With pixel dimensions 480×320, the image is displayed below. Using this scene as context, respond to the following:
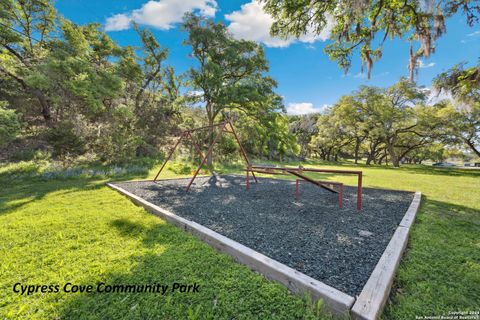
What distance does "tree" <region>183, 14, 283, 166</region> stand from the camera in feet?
30.8

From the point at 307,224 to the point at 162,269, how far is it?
2241 millimetres

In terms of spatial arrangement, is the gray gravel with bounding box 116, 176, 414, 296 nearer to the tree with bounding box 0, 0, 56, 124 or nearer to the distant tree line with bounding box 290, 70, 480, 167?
the tree with bounding box 0, 0, 56, 124

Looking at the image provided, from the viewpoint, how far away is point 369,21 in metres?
5.54

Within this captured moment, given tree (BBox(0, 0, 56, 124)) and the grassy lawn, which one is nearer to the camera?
the grassy lawn

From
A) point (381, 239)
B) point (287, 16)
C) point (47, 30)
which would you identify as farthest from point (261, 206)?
point (47, 30)

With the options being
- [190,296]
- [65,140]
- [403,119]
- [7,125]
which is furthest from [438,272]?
[403,119]

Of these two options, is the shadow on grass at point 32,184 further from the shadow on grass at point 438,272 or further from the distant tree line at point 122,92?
the shadow on grass at point 438,272

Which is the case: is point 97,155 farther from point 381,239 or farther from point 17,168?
point 381,239

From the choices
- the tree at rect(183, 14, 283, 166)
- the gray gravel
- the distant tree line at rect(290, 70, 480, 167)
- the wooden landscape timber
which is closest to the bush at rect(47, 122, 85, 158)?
the tree at rect(183, 14, 283, 166)

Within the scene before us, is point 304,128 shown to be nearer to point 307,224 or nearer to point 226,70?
point 226,70

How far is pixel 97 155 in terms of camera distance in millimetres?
9578

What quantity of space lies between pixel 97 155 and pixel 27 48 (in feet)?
17.4

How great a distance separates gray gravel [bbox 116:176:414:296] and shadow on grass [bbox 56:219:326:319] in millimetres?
438

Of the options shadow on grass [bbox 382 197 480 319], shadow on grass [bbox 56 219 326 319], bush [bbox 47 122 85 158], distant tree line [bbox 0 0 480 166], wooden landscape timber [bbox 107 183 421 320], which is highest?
distant tree line [bbox 0 0 480 166]
